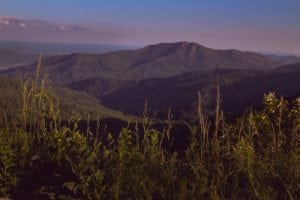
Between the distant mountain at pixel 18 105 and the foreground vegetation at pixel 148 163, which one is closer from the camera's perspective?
the foreground vegetation at pixel 148 163


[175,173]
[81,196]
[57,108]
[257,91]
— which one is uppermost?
[57,108]

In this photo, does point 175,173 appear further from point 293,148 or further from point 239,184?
point 293,148

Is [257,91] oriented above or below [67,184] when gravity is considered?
below

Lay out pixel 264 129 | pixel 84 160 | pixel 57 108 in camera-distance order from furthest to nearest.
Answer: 1. pixel 57 108
2. pixel 264 129
3. pixel 84 160

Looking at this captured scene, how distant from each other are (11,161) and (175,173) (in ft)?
6.63

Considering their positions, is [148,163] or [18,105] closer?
[148,163]

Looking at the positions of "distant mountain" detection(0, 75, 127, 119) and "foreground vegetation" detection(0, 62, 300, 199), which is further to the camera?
"distant mountain" detection(0, 75, 127, 119)

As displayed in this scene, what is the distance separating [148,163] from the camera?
510 cm

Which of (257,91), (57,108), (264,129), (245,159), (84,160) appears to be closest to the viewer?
(245,159)

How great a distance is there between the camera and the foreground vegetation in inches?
185

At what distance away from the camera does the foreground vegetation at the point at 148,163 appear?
4.70 metres

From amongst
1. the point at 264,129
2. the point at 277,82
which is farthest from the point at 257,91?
the point at 264,129

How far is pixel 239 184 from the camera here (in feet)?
16.2

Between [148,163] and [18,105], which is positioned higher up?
[18,105]
